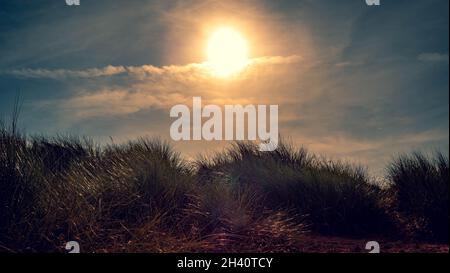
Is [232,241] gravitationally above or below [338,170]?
below

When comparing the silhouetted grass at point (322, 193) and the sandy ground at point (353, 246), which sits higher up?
the silhouetted grass at point (322, 193)

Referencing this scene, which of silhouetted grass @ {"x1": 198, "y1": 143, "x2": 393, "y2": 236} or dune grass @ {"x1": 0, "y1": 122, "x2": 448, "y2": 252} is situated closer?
dune grass @ {"x1": 0, "y1": 122, "x2": 448, "y2": 252}

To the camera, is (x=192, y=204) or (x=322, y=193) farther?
(x=322, y=193)

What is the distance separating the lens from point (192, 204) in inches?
265

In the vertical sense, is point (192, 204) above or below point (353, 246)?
above

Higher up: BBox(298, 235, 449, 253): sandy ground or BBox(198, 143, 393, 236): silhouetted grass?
BBox(198, 143, 393, 236): silhouetted grass

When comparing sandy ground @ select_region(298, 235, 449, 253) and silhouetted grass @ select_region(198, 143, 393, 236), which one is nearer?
sandy ground @ select_region(298, 235, 449, 253)

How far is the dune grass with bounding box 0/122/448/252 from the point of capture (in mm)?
5711

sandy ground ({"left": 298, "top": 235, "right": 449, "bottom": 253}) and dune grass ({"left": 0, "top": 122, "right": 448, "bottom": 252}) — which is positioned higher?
dune grass ({"left": 0, "top": 122, "right": 448, "bottom": 252})

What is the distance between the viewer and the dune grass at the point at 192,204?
18.7 ft
